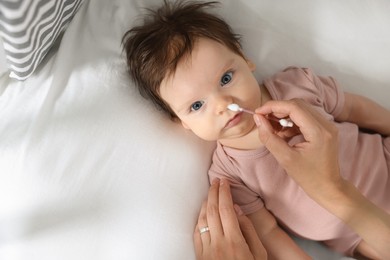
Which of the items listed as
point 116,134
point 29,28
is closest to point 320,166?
point 116,134

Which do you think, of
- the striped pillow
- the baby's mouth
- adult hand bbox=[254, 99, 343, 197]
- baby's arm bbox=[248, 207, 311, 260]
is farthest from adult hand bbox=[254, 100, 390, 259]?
the striped pillow

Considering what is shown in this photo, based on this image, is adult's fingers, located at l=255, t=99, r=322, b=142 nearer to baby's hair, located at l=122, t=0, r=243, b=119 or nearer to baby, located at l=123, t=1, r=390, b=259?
baby, located at l=123, t=1, r=390, b=259

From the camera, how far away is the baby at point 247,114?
98 centimetres

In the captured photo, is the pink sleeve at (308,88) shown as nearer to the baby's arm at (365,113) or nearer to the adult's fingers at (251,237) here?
the baby's arm at (365,113)

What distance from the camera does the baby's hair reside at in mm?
990

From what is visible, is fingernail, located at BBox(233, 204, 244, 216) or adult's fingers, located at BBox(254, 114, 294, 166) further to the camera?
fingernail, located at BBox(233, 204, 244, 216)

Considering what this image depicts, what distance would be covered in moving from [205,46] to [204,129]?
0.63ft

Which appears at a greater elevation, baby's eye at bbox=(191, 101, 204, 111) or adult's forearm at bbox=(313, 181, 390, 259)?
baby's eye at bbox=(191, 101, 204, 111)

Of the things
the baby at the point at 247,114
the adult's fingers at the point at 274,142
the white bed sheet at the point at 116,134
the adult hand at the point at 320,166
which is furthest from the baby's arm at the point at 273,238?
the adult's fingers at the point at 274,142

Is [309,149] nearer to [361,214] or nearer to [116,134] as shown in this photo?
[361,214]

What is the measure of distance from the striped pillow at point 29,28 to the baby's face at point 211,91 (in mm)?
295

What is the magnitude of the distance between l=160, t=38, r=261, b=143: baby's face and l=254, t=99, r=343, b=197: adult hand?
150 mm

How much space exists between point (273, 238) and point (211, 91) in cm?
41

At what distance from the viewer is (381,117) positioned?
1.18 metres
